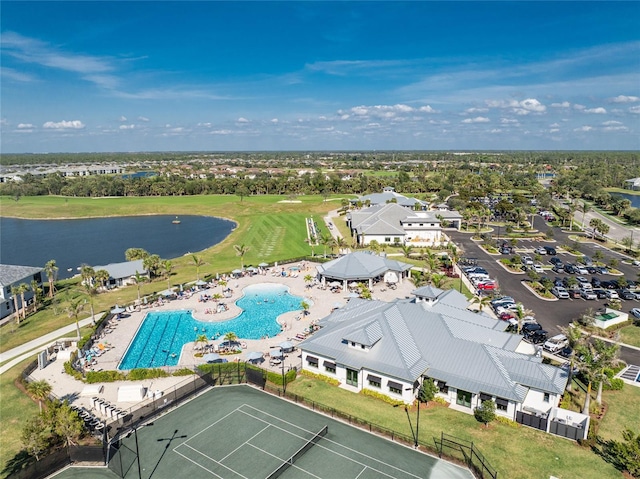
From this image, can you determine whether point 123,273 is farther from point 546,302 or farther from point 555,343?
point 546,302

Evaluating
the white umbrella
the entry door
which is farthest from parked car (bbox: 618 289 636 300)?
the white umbrella

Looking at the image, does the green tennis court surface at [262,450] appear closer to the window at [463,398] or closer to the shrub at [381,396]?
the shrub at [381,396]

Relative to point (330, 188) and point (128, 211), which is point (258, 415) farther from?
point (330, 188)

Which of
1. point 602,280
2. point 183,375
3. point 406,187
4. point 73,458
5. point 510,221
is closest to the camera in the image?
point 73,458

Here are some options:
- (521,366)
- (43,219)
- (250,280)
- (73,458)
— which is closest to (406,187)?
(250,280)

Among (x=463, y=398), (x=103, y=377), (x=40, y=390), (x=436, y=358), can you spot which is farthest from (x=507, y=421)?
(x=40, y=390)

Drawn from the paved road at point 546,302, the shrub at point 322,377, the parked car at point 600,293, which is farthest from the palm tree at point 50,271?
the parked car at point 600,293
